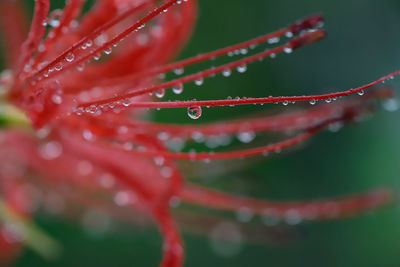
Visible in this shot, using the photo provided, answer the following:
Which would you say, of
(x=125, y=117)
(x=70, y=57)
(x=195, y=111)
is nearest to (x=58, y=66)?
(x=70, y=57)

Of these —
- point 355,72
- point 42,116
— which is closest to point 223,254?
point 355,72

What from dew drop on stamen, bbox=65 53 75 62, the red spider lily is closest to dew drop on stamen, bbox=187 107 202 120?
the red spider lily

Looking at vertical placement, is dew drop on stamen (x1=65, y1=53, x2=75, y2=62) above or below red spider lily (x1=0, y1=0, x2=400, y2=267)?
below

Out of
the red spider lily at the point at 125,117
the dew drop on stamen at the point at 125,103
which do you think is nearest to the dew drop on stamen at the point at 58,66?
the red spider lily at the point at 125,117

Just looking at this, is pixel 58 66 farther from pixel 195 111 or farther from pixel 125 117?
pixel 125 117

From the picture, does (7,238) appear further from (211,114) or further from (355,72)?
(355,72)

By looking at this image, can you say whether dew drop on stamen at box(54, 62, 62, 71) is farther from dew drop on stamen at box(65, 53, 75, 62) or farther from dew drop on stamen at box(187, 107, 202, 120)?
dew drop on stamen at box(187, 107, 202, 120)

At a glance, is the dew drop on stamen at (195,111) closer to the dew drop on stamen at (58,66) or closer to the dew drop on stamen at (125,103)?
the dew drop on stamen at (125,103)

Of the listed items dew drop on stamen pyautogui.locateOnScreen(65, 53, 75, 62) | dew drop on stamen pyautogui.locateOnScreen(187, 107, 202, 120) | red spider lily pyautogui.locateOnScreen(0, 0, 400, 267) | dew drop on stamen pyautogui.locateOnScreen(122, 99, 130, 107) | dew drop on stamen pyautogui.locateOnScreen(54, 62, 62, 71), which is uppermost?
red spider lily pyautogui.locateOnScreen(0, 0, 400, 267)
